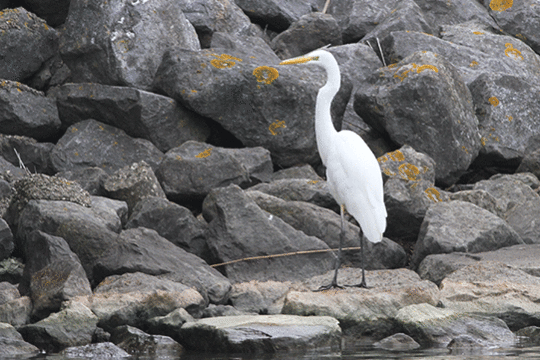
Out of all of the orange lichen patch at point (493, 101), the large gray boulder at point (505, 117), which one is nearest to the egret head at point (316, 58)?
the large gray boulder at point (505, 117)

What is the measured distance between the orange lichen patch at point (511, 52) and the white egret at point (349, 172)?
5242 mm

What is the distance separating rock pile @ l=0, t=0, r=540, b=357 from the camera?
4.71 meters

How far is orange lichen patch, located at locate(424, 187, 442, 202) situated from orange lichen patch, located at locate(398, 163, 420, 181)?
216mm

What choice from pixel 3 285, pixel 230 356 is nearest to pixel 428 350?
pixel 230 356

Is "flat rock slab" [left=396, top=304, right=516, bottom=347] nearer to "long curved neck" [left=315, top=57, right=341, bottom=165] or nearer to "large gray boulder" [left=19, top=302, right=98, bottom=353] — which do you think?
"large gray boulder" [left=19, top=302, right=98, bottom=353]

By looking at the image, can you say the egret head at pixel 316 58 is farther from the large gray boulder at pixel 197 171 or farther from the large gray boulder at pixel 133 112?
the large gray boulder at pixel 133 112

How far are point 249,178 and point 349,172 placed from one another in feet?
6.19

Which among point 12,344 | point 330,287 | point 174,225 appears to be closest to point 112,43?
point 174,225

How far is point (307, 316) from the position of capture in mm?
4762

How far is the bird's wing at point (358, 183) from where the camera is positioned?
590 cm

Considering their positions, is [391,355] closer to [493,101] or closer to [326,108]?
[326,108]

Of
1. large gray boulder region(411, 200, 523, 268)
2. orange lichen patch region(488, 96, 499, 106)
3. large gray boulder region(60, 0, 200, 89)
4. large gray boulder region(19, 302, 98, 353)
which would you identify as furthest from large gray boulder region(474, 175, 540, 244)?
large gray boulder region(19, 302, 98, 353)

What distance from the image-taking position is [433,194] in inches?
292

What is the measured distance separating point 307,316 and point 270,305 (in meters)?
0.71
